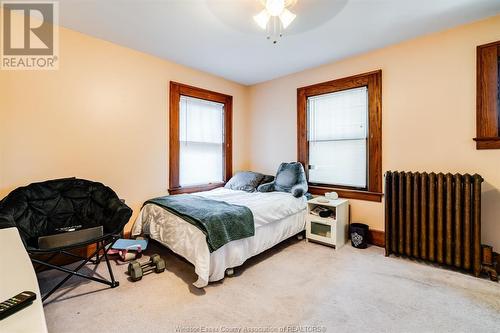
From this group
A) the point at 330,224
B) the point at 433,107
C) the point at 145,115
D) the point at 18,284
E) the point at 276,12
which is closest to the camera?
the point at 18,284

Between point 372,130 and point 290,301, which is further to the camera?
point 372,130

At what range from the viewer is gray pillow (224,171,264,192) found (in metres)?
3.66

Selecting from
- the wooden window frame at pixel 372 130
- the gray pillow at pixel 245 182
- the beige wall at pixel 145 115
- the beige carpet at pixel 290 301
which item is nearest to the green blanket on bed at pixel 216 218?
the beige carpet at pixel 290 301

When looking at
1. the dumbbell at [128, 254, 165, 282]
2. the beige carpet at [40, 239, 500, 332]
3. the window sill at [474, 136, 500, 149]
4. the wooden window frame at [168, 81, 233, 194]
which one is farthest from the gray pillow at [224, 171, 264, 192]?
the window sill at [474, 136, 500, 149]

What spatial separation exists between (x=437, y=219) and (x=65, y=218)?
12.1 ft

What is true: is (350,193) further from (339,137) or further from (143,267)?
(143,267)

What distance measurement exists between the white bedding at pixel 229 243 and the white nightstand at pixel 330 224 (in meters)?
0.12

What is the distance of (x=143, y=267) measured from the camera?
91.0 inches

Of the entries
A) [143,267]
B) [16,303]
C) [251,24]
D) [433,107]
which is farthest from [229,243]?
[433,107]

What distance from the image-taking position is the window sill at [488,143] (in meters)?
2.27

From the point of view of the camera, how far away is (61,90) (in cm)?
246

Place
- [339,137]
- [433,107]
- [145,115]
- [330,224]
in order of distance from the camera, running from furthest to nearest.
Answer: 1. [339,137]
2. [145,115]
3. [330,224]
4. [433,107]

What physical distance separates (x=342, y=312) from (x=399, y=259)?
4.29ft

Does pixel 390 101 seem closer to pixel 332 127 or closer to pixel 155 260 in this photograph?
pixel 332 127
